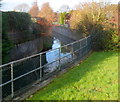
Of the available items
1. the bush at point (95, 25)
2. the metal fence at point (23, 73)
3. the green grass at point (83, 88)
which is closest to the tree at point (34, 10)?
the bush at point (95, 25)

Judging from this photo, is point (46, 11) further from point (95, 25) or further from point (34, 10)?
point (95, 25)

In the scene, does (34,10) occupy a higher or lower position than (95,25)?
higher

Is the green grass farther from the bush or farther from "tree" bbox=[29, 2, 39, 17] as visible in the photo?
"tree" bbox=[29, 2, 39, 17]

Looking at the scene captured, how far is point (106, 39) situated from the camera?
1223 centimetres

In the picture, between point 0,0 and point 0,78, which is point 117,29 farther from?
point 0,78

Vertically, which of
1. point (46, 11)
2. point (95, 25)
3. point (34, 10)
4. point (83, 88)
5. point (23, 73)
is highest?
point (34, 10)

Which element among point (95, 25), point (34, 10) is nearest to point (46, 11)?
point (34, 10)

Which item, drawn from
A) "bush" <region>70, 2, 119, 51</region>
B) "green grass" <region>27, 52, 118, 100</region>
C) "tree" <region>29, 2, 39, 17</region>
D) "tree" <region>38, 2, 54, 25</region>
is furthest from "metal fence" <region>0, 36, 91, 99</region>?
"tree" <region>29, 2, 39, 17</region>

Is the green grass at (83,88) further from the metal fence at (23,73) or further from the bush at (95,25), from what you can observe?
the bush at (95,25)

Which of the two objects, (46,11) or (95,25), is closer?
(95,25)

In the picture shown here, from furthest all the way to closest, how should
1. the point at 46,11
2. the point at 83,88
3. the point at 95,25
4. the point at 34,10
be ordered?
the point at 34,10
the point at 46,11
the point at 95,25
the point at 83,88

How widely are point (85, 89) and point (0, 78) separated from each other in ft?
7.72

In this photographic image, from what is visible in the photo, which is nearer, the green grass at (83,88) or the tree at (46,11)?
the green grass at (83,88)

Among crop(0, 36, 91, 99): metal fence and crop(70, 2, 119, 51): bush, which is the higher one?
crop(70, 2, 119, 51): bush
